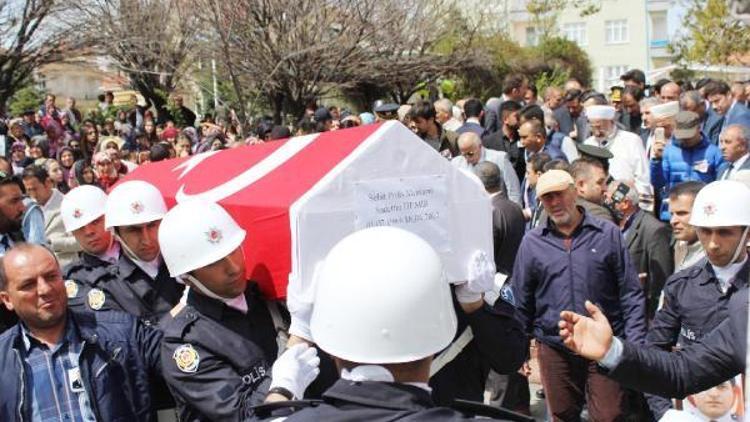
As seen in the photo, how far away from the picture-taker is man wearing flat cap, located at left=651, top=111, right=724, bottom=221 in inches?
279

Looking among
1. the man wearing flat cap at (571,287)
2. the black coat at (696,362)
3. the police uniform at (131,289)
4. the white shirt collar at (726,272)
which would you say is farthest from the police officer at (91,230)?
the white shirt collar at (726,272)

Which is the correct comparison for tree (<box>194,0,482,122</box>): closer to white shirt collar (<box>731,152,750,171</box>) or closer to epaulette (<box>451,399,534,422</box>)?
white shirt collar (<box>731,152,750,171</box>)

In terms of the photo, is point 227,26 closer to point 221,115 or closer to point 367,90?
point 221,115

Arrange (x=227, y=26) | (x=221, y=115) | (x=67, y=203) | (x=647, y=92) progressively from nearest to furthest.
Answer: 1. (x=67, y=203)
2. (x=227, y=26)
3. (x=647, y=92)
4. (x=221, y=115)

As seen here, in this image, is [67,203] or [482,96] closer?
[67,203]

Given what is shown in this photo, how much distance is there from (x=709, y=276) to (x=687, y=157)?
129 inches

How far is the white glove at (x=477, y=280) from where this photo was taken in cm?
310

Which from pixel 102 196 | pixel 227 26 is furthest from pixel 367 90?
pixel 102 196

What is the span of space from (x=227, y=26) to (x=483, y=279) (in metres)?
10.1

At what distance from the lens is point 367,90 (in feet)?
62.8

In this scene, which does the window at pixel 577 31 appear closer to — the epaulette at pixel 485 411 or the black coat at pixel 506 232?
the black coat at pixel 506 232

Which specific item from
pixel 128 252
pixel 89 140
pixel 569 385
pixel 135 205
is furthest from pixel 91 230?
pixel 89 140

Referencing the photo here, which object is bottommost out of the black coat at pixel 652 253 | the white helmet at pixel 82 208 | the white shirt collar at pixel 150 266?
the black coat at pixel 652 253

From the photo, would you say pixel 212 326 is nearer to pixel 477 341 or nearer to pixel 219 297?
pixel 219 297
